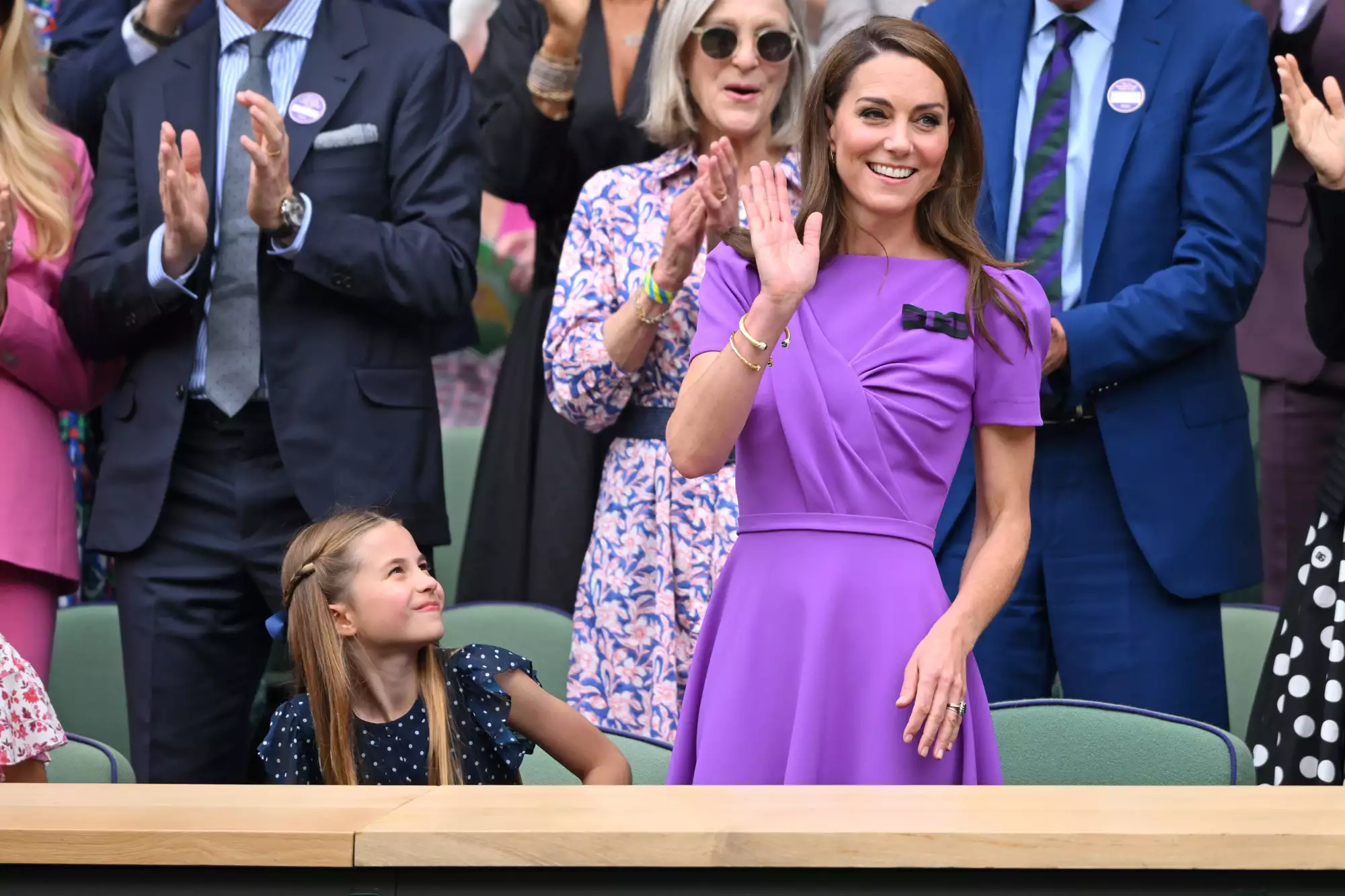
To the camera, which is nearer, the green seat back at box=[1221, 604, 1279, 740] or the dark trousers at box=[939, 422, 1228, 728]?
the dark trousers at box=[939, 422, 1228, 728]

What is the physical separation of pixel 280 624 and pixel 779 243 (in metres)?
1.14

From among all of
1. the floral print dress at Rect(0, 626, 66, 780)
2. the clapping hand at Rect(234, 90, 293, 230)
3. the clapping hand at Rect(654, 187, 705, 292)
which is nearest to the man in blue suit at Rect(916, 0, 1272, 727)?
the clapping hand at Rect(654, 187, 705, 292)

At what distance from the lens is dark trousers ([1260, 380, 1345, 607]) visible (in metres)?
3.93

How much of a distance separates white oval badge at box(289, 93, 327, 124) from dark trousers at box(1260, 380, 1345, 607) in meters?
2.22

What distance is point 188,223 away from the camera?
3230mm

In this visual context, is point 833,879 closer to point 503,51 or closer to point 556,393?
point 556,393

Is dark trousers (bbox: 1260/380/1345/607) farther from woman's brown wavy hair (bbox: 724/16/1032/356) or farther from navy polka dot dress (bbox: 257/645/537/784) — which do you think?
navy polka dot dress (bbox: 257/645/537/784)

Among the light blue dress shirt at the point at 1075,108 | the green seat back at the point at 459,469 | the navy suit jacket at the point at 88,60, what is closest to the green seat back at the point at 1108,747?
the light blue dress shirt at the point at 1075,108

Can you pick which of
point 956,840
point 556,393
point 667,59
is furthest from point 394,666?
point 956,840

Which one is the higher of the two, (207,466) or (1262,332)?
(1262,332)

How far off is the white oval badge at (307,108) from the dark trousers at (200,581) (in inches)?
22.5

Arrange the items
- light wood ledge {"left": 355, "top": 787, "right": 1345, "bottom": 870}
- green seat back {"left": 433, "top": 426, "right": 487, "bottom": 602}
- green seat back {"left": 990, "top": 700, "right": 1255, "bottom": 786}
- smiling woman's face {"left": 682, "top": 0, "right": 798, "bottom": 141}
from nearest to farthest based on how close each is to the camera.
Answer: light wood ledge {"left": 355, "top": 787, "right": 1345, "bottom": 870} < green seat back {"left": 990, "top": 700, "right": 1255, "bottom": 786} < smiling woman's face {"left": 682, "top": 0, "right": 798, "bottom": 141} < green seat back {"left": 433, "top": 426, "right": 487, "bottom": 602}

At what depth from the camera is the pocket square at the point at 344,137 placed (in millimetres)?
3420

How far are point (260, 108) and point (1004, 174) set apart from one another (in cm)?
136
